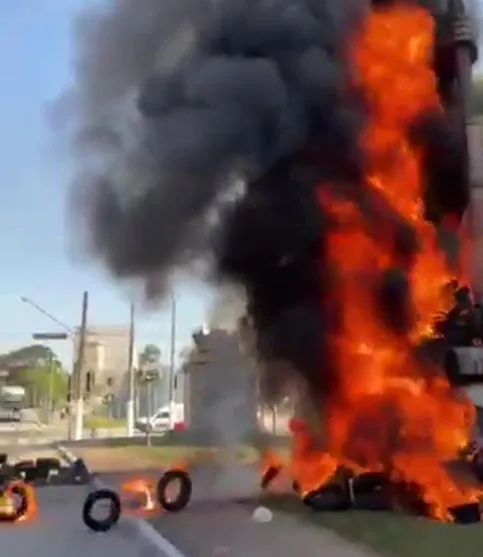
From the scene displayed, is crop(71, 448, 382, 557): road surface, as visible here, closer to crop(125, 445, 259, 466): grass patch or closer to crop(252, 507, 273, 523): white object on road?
crop(252, 507, 273, 523): white object on road

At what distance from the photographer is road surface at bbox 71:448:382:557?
37.7ft

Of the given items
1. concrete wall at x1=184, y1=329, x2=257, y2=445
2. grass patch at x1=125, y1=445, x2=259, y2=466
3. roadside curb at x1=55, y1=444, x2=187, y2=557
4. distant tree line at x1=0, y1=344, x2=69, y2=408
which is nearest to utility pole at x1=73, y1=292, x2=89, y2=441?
grass patch at x1=125, y1=445, x2=259, y2=466

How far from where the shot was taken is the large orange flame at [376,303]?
1644cm

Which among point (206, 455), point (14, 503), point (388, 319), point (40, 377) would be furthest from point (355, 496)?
point (40, 377)

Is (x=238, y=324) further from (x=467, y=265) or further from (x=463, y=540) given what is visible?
(x=463, y=540)

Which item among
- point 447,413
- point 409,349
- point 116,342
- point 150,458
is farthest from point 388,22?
point 116,342

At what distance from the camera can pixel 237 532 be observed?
521 inches

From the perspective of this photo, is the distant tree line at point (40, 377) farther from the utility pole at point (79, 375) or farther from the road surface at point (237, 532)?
the road surface at point (237, 532)

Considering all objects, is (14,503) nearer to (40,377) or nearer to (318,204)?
(318,204)

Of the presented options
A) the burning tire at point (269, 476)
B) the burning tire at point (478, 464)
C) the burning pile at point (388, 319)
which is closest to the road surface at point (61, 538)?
the burning tire at point (269, 476)

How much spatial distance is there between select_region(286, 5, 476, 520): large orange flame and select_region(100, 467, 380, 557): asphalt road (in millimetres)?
1917

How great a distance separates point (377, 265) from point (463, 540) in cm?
608

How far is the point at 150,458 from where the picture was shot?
1153 inches

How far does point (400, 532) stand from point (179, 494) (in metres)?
4.37
